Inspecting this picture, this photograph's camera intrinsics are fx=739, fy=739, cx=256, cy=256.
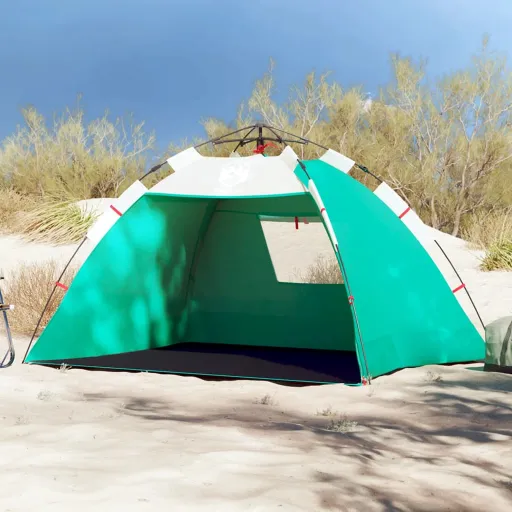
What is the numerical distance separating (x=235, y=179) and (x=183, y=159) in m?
0.52

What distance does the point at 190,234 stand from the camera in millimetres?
7000

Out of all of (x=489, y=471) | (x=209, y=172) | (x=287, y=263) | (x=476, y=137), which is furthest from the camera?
(x=476, y=137)

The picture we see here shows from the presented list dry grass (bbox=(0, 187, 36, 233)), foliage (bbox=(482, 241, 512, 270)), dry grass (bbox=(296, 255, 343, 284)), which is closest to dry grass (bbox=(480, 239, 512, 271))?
foliage (bbox=(482, 241, 512, 270))

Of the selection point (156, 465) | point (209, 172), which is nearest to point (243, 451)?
point (156, 465)

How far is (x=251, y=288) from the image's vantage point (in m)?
7.10

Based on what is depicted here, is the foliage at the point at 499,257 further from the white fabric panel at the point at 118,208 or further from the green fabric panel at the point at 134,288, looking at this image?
the white fabric panel at the point at 118,208

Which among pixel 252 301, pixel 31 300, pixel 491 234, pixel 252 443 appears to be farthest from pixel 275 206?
pixel 491 234

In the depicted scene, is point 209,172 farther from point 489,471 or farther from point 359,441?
point 489,471

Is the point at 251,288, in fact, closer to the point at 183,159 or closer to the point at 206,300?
the point at 206,300

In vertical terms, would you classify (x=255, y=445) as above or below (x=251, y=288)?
below

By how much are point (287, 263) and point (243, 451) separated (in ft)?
13.2

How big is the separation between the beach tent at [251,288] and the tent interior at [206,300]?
1cm

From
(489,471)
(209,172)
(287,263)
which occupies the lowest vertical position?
(489,471)

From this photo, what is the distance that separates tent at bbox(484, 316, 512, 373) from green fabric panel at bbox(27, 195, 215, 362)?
2.86 meters
